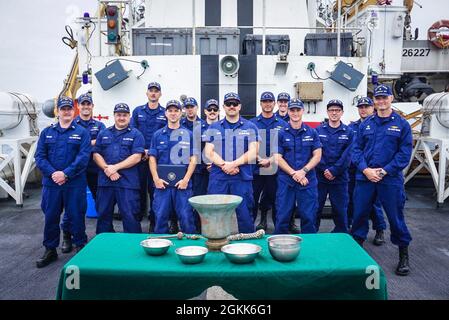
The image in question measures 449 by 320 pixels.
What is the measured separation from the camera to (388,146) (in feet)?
14.2

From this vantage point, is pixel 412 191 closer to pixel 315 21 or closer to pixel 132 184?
pixel 315 21

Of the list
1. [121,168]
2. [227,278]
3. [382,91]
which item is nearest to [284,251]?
[227,278]

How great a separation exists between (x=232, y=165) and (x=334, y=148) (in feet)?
4.51

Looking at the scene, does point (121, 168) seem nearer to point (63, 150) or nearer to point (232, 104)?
point (63, 150)

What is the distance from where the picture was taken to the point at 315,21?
31.9 ft

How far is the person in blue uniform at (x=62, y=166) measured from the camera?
14.9 ft

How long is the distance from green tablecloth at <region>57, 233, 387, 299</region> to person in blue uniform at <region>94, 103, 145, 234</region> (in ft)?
7.11

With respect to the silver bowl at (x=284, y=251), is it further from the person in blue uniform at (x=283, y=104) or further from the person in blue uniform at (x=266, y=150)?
the person in blue uniform at (x=283, y=104)

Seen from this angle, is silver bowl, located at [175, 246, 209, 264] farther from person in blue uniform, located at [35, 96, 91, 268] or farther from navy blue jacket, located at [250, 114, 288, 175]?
navy blue jacket, located at [250, 114, 288, 175]

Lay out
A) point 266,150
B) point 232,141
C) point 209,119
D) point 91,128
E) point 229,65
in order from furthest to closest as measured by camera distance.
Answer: point 229,65
point 91,128
point 266,150
point 209,119
point 232,141

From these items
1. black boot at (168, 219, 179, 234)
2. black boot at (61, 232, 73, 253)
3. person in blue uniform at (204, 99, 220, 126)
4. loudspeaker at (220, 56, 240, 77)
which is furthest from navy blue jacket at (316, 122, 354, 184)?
black boot at (61, 232, 73, 253)

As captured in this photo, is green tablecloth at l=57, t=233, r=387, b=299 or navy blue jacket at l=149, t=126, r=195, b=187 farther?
navy blue jacket at l=149, t=126, r=195, b=187

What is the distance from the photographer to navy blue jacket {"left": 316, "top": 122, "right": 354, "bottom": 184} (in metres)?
4.94

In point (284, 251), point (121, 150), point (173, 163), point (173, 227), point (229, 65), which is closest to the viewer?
point (284, 251)
